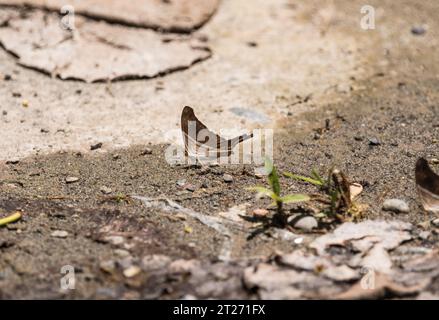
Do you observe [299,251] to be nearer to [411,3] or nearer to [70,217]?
[70,217]

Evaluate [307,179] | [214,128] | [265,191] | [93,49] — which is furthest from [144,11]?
[265,191]

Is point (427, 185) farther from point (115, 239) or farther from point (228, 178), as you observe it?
point (115, 239)

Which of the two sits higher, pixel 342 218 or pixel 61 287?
pixel 342 218

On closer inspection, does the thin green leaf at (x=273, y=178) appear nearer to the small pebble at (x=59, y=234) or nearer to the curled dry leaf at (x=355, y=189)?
the curled dry leaf at (x=355, y=189)

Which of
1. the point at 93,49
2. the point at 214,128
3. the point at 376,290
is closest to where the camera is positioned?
the point at 376,290

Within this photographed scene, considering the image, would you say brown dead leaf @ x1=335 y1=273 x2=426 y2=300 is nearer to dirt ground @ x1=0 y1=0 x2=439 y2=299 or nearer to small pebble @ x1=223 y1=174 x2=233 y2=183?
dirt ground @ x1=0 y1=0 x2=439 y2=299

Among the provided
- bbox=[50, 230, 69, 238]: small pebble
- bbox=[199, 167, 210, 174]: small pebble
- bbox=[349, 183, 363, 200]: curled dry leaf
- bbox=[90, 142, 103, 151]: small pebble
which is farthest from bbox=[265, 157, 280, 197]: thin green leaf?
bbox=[90, 142, 103, 151]: small pebble
